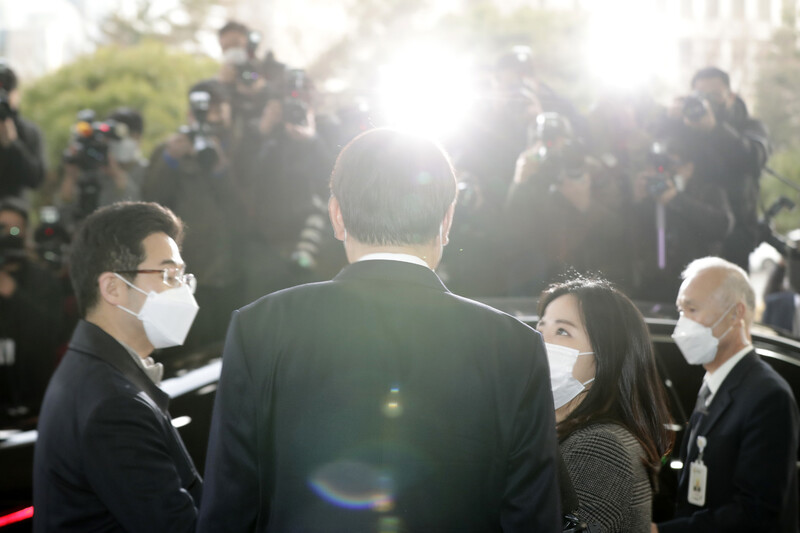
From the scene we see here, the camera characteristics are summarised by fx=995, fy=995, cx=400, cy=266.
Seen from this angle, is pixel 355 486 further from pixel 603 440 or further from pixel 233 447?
pixel 603 440

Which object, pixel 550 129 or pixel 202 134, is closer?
pixel 550 129

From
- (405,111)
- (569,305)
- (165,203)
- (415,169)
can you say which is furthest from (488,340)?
(165,203)

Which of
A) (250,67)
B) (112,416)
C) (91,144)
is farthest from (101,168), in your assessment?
(112,416)

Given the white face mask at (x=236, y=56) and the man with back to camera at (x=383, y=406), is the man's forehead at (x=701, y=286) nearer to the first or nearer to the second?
the man with back to camera at (x=383, y=406)

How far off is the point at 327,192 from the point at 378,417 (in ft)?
14.0

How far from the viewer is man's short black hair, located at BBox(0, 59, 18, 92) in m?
6.66

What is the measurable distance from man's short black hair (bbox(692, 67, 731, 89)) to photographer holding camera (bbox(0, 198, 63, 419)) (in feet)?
13.7

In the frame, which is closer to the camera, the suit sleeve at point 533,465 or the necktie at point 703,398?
the suit sleeve at point 533,465

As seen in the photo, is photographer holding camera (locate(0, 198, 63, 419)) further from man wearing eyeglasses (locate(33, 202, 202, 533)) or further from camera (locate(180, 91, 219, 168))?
man wearing eyeglasses (locate(33, 202, 202, 533))

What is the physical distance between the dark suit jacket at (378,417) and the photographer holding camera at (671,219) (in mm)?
3316

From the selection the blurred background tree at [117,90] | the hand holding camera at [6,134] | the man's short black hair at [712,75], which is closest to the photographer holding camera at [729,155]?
the man's short black hair at [712,75]

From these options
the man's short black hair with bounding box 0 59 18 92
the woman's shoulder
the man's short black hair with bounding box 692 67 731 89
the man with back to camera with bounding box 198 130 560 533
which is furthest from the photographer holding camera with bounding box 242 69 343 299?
the man with back to camera with bounding box 198 130 560 533

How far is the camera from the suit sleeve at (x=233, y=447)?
191cm

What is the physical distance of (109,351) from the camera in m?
2.62
